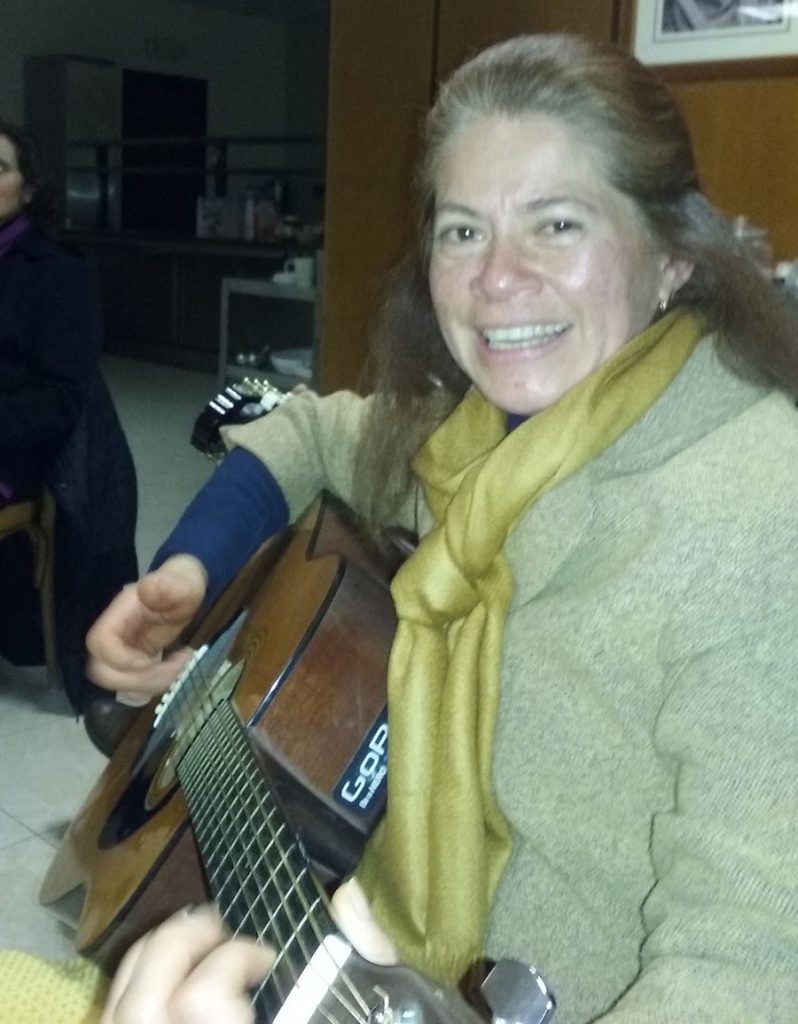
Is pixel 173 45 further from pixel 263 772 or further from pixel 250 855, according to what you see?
pixel 250 855

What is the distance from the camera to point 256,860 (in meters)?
0.72

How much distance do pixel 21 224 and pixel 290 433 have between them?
4.01 ft

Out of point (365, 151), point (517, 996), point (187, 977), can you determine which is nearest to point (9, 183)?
point (365, 151)

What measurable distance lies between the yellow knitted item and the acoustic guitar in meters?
0.03

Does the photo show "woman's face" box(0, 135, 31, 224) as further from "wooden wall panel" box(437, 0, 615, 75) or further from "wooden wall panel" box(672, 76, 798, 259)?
"wooden wall panel" box(672, 76, 798, 259)

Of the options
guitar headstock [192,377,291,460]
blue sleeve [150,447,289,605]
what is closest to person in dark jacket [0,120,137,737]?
guitar headstock [192,377,291,460]

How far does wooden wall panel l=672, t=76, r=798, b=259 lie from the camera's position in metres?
1.75

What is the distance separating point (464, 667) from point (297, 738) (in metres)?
0.18

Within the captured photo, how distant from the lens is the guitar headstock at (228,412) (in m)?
1.51

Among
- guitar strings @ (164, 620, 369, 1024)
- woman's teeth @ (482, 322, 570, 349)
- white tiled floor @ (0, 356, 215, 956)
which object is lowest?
white tiled floor @ (0, 356, 215, 956)

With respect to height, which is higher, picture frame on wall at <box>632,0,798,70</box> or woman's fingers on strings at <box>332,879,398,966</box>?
picture frame on wall at <box>632,0,798,70</box>

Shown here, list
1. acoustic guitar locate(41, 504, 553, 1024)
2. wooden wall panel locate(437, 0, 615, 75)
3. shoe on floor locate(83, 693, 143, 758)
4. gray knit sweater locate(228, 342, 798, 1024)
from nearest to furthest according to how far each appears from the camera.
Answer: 1. gray knit sweater locate(228, 342, 798, 1024)
2. acoustic guitar locate(41, 504, 553, 1024)
3. shoe on floor locate(83, 693, 143, 758)
4. wooden wall panel locate(437, 0, 615, 75)

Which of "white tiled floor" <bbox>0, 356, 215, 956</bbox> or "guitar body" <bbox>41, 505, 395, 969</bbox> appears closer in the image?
"guitar body" <bbox>41, 505, 395, 969</bbox>

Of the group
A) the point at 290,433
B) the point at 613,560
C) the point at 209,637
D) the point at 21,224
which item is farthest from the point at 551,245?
the point at 21,224
